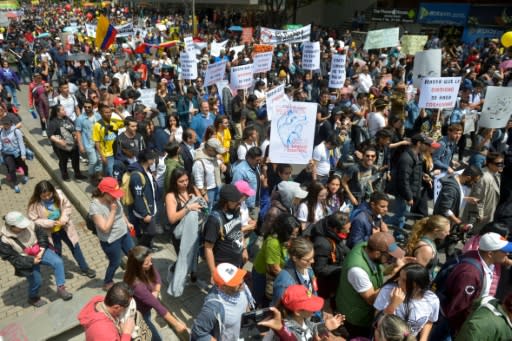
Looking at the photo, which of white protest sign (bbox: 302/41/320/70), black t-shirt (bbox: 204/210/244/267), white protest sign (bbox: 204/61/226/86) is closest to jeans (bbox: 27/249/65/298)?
black t-shirt (bbox: 204/210/244/267)

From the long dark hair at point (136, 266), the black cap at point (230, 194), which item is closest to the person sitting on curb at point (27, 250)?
the long dark hair at point (136, 266)

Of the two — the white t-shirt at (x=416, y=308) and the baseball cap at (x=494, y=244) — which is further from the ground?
the baseball cap at (x=494, y=244)

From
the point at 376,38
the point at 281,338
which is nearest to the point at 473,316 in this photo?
the point at 281,338

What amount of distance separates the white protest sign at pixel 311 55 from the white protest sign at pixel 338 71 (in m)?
1.33

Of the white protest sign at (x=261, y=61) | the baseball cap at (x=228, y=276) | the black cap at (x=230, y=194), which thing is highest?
the white protest sign at (x=261, y=61)

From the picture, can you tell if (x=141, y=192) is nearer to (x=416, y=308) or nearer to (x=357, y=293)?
(x=357, y=293)

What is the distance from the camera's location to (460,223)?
4945 mm

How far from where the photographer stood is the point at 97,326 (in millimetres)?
2795

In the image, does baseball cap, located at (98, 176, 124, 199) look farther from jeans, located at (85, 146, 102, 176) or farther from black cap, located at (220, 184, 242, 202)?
jeans, located at (85, 146, 102, 176)

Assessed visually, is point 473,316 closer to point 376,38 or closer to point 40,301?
point 40,301

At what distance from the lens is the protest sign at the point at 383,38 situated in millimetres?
14141

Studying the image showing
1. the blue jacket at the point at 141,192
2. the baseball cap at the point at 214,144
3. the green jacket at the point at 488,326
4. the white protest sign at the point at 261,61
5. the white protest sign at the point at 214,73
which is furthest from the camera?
the white protest sign at the point at 261,61

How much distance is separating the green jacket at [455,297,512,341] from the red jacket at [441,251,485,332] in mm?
446

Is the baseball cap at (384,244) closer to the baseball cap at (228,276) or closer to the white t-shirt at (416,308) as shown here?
the white t-shirt at (416,308)
